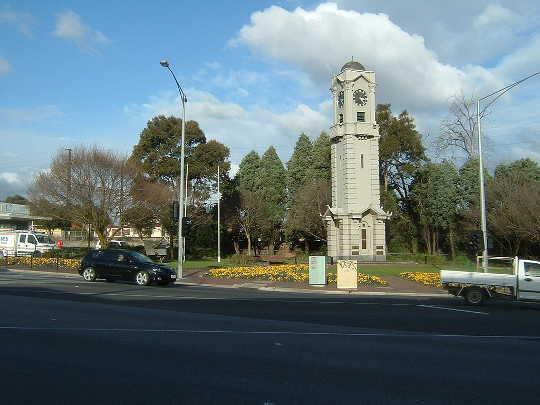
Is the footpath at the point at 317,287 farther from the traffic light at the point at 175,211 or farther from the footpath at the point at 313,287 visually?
the traffic light at the point at 175,211

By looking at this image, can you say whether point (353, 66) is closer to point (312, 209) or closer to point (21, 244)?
point (312, 209)

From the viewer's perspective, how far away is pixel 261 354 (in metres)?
8.87

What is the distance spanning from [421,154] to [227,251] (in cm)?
2513

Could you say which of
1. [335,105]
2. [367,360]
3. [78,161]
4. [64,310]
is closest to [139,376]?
[367,360]

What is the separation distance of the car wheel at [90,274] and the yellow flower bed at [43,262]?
750 cm

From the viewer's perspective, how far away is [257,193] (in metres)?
64.0

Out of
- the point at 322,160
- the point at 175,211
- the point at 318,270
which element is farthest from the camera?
the point at 322,160

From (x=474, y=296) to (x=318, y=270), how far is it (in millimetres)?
8223

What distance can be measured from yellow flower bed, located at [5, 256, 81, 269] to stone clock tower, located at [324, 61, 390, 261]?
69.0 feet

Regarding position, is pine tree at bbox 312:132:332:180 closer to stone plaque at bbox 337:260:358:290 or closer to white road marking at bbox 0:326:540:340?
stone plaque at bbox 337:260:358:290

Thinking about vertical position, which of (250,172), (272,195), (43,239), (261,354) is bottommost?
(261,354)

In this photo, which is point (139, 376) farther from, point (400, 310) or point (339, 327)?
point (400, 310)

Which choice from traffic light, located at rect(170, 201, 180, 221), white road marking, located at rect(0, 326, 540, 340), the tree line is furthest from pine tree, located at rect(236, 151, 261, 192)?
white road marking, located at rect(0, 326, 540, 340)

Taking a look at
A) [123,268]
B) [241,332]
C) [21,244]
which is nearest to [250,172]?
[21,244]
